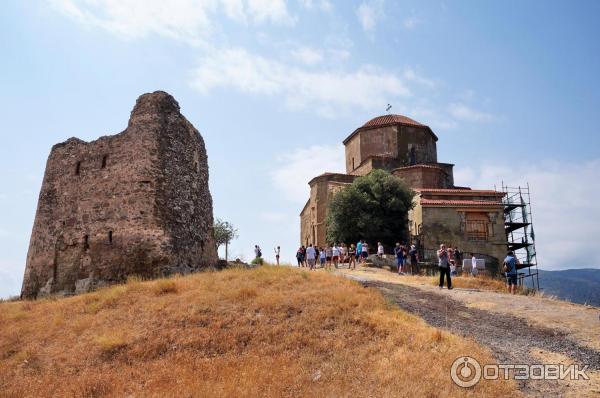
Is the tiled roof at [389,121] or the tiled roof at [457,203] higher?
the tiled roof at [389,121]

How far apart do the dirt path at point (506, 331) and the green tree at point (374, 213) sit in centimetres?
1427

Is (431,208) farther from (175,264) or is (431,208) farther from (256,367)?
(256,367)

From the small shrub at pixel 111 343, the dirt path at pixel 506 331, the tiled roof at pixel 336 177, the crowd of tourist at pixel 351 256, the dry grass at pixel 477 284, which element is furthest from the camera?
the tiled roof at pixel 336 177

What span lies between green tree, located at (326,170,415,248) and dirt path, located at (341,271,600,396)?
562 inches

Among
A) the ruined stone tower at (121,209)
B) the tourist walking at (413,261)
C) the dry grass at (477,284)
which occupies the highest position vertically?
the ruined stone tower at (121,209)

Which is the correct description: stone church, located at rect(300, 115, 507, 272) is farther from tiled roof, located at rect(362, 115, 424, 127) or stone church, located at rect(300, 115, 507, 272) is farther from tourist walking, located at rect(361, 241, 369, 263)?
tourist walking, located at rect(361, 241, 369, 263)

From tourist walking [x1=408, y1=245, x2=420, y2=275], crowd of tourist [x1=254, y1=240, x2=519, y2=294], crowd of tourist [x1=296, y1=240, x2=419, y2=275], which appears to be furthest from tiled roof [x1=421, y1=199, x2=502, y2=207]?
tourist walking [x1=408, y1=245, x2=420, y2=275]

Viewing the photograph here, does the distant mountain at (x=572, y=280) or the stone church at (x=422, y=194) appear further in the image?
the distant mountain at (x=572, y=280)

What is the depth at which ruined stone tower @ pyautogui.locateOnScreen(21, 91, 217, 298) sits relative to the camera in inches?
592

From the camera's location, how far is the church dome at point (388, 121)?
40.0m

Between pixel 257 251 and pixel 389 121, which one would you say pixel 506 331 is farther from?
pixel 389 121

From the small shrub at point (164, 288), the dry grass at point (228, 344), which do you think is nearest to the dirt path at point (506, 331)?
the dry grass at point (228, 344)

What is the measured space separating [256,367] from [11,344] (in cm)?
643

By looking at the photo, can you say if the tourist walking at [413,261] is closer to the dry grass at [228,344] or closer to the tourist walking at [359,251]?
the tourist walking at [359,251]
